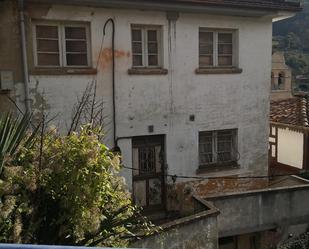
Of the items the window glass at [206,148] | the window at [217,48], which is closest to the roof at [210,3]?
the window at [217,48]

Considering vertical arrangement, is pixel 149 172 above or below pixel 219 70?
below

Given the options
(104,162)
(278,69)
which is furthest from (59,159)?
(278,69)

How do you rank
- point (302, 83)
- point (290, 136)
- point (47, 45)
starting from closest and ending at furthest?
point (47, 45), point (290, 136), point (302, 83)

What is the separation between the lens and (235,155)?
12195 millimetres

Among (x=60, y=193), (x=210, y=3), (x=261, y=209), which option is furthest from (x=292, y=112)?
(x=60, y=193)

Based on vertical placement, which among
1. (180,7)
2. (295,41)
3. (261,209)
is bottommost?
(261,209)

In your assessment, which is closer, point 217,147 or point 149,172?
point 149,172

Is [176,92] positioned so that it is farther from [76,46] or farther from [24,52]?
[24,52]

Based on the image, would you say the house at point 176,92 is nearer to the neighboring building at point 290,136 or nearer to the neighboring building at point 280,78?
the neighboring building at point 290,136

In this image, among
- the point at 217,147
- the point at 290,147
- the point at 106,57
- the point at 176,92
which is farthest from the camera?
the point at 290,147

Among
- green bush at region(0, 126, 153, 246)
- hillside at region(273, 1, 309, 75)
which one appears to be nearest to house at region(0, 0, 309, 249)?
green bush at region(0, 126, 153, 246)

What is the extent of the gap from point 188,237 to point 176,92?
412cm

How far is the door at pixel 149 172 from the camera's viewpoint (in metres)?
10.9

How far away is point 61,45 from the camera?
9688mm
